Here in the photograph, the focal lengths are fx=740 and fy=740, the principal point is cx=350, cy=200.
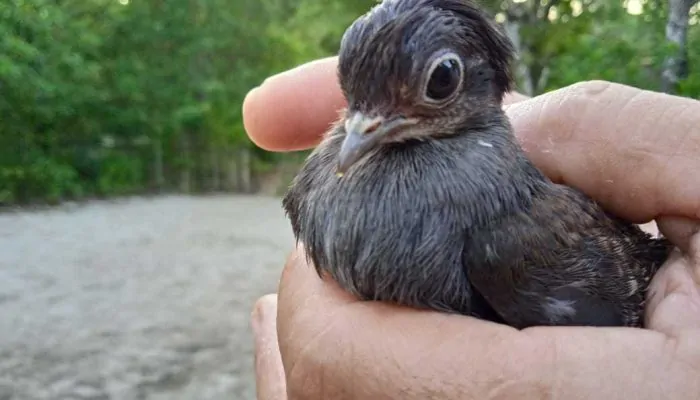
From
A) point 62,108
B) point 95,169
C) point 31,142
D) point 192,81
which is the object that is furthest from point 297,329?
point 192,81

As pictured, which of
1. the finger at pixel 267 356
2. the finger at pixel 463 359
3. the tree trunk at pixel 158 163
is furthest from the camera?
the tree trunk at pixel 158 163

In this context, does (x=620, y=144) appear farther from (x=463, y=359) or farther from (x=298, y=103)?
(x=298, y=103)

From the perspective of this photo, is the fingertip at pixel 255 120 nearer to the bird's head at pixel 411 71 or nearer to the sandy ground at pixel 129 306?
the bird's head at pixel 411 71

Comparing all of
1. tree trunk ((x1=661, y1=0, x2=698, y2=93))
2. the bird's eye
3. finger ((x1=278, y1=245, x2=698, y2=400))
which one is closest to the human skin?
finger ((x1=278, y1=245, x2=698, y2=400))

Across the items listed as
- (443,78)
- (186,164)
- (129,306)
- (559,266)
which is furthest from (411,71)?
(186,164)

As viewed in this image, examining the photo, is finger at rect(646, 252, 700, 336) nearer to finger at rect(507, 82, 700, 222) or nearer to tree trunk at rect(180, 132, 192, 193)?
finger at rect(507, 82, 700, 222)

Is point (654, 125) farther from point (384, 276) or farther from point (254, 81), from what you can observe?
point (254, 81)

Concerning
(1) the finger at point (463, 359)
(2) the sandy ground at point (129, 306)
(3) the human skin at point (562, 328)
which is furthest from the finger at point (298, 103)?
(2) the sandy ground at point (129, 306)
